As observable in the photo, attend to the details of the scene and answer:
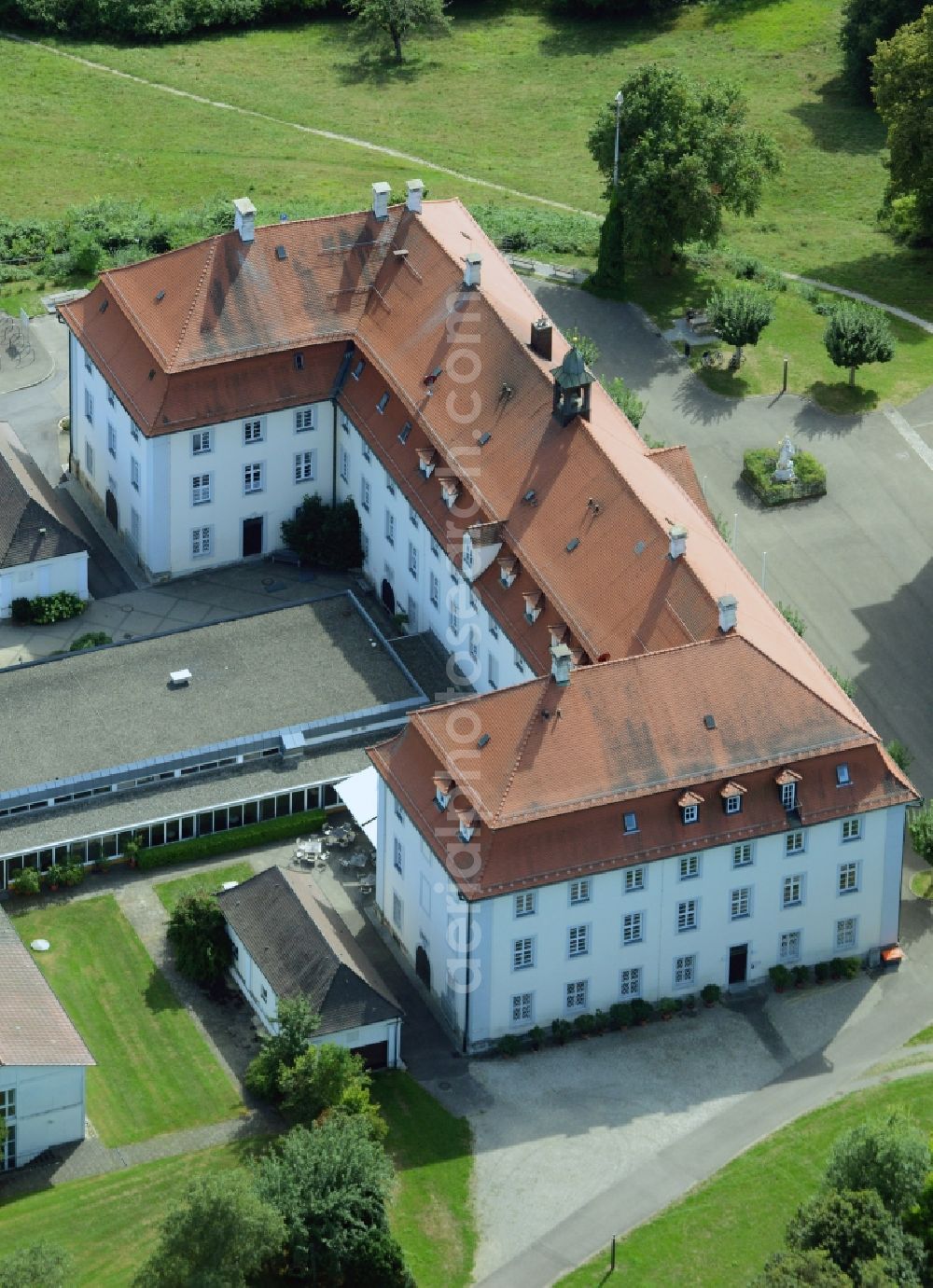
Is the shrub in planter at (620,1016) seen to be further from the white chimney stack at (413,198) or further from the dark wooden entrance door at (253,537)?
the white chimney stack at (413,198)

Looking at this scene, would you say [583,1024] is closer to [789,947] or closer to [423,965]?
[423,965]

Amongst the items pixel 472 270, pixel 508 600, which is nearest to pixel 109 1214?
pixel 508 600

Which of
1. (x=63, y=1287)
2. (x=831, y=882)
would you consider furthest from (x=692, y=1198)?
(x=63, y=1287)

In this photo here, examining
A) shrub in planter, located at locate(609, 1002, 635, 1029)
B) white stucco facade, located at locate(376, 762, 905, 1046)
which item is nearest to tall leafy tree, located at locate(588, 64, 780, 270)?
white stucco facade, located at locate(376, 762, 905, 1046)

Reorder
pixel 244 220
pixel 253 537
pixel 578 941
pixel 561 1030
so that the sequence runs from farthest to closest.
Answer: pixel 253 537, pixel 244 220, pixel 561 1030, pixel 578 941

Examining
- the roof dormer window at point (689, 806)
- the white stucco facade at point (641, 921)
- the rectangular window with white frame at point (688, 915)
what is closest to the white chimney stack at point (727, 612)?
the roof dormer window at point (689, 806)

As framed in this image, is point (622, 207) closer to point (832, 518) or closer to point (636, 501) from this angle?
point (832, 518)
